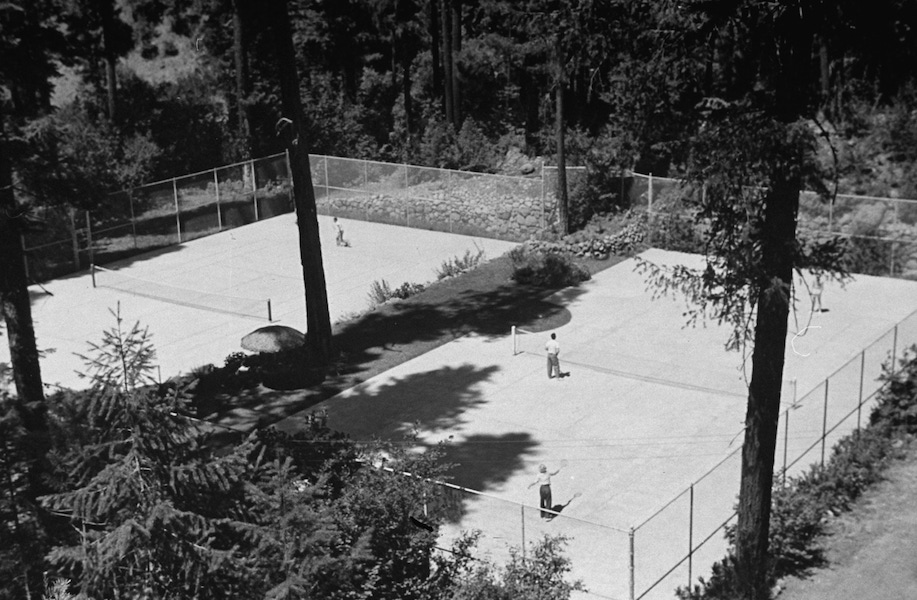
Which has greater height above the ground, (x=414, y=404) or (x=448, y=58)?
(x=448, y=58)

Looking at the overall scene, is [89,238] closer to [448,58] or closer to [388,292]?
[388,292]

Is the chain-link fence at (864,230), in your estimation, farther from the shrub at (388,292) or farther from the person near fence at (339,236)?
the person near fence at (339,236)

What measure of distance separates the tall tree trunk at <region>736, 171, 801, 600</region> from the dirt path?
27.5 inches

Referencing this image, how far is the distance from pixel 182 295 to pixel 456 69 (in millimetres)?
22869

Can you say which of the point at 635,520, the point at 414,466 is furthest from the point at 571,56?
the point at 635,520

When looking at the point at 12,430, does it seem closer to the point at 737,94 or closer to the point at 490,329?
the point at 737,94

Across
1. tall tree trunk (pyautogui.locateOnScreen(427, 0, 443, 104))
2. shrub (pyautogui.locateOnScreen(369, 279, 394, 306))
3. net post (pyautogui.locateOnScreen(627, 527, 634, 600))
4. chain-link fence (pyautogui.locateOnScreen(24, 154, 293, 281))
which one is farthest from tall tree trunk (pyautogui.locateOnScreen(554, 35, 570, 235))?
net post (pyautogui.locateOnScreen(627, 527, 634, 600))

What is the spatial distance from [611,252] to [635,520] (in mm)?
16857

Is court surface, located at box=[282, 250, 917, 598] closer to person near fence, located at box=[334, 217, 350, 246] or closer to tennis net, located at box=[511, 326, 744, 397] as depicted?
tennis net, located at box=[511, 326, 744, 397]

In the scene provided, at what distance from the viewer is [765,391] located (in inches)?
651

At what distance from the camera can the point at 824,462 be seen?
67.9ft

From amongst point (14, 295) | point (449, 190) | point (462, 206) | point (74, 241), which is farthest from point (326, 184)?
point (14, 295)

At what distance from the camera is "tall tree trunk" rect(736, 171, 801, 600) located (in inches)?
614

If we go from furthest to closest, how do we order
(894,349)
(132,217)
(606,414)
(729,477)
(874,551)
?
(132,217) → (606,414) → (894,349) → (729,477) → (874,551)
